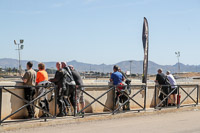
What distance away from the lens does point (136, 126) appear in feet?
32.7

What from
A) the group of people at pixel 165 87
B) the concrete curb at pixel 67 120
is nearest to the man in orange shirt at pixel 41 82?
the concrete curb at pixel 67 120

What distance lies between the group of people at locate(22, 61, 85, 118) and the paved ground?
0.79 metres

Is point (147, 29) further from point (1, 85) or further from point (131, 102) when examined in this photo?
point (1, 85)

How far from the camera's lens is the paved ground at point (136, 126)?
9008 millimetres

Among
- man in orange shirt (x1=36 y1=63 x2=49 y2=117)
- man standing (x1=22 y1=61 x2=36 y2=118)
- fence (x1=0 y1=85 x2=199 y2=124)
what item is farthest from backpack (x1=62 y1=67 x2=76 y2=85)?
man standing (x1=22 y1=61 x2=36 y2=118)

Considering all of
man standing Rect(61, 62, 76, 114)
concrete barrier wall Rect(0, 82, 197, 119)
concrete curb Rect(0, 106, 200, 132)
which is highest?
man standing Rect(61, 62, 76, 114)

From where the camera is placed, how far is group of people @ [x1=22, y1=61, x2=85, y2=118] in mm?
9734

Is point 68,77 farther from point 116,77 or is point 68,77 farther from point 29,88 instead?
point 116,77

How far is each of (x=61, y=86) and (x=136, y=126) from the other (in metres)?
2.43

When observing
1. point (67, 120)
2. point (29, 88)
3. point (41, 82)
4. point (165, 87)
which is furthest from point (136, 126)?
point (165, 87)

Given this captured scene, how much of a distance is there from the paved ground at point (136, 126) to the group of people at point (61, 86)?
31.3 inches

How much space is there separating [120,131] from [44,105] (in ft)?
7.77

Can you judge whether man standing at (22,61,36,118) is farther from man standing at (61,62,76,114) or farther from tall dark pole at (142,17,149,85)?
tall dark pole at (142,17,149,85)

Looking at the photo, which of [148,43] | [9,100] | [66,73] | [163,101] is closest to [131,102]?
[163,101]
